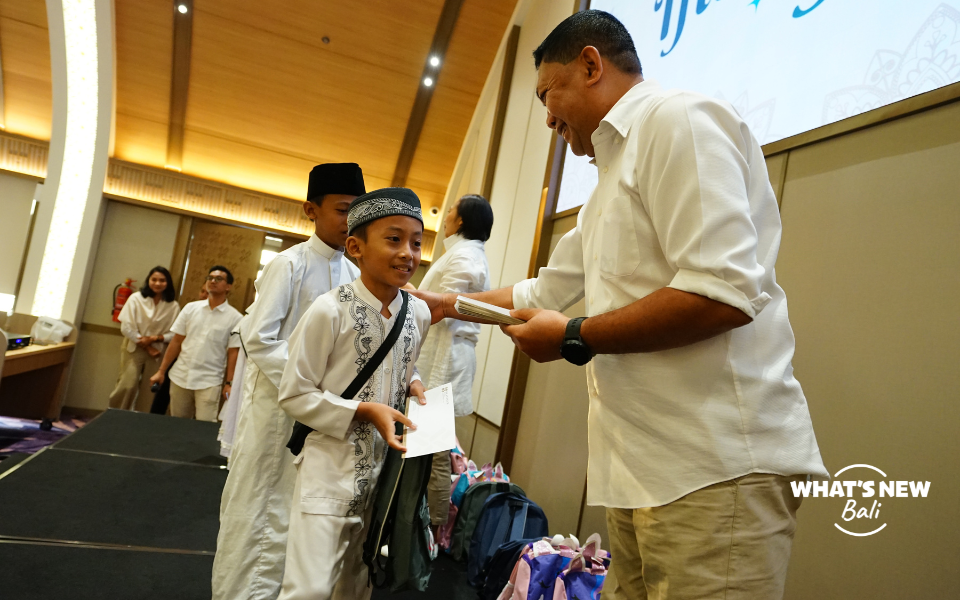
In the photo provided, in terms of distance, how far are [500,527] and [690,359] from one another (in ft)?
7.04

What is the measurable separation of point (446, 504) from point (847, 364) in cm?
205

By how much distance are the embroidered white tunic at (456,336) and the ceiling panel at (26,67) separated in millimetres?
6399

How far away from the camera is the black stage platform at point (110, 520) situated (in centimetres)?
206

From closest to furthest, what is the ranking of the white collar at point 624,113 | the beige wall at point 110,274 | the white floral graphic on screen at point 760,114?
1. the white collar at point 624,113
2. the white floral graphic on screen at point 760,114
3. the beige wall at point 110,274

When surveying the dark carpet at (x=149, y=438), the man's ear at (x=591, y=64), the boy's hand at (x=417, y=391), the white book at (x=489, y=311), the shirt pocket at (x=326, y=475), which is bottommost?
the dark carpet at (x=149, y=438)

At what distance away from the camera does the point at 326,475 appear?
144 centimetres

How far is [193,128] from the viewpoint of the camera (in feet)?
23.7

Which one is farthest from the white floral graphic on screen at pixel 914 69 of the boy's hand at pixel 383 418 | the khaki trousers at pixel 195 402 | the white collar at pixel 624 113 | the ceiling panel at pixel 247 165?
the ceiling panel at pixel 247 165

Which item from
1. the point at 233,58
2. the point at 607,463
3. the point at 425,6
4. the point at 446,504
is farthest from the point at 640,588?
the point at 233,58

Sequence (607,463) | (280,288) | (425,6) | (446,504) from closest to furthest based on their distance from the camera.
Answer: (607,463)
(280,288)
(446,504)
(425,6)

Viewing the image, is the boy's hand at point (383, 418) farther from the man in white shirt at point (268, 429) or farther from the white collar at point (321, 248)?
the white collar at point (321, 248)

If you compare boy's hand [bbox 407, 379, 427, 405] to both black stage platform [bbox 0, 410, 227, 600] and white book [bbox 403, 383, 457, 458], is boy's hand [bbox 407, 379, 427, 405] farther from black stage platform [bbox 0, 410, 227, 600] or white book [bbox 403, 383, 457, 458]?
black stage platform [bbox 0, 410, 227, 600]

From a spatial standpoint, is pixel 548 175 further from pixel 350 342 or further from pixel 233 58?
pixel 233 58

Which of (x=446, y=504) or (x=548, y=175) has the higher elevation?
(x=548, y=175)
